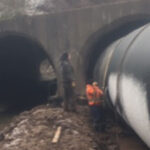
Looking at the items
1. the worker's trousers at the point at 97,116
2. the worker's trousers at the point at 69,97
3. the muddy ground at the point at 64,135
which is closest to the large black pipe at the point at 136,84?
the muddy ground at the point at 64,135

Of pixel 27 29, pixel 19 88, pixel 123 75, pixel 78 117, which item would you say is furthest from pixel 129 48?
pixel 19 88

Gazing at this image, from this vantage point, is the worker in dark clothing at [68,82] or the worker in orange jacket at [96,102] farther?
the worker in dark clothing at [68,82]

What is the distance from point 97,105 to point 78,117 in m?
0.89

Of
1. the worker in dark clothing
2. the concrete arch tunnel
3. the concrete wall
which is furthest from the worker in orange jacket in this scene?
the concrete wall

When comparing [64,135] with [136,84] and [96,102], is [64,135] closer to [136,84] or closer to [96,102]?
[96,102]

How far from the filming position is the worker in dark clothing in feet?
27.3

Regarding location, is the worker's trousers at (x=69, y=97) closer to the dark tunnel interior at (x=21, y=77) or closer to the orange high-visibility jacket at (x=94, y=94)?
the orange high-visibility jacket at (x=94, y=94)

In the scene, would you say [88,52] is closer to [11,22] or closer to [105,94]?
[11,22]

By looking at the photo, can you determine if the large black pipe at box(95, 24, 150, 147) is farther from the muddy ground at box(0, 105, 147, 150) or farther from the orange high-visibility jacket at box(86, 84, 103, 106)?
the orange high-visibility jacket at box(86, 84, 103, 106)

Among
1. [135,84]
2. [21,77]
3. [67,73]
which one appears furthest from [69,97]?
[21,77]

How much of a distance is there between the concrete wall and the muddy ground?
9.53 ft

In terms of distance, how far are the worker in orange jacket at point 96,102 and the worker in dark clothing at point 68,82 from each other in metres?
1.10

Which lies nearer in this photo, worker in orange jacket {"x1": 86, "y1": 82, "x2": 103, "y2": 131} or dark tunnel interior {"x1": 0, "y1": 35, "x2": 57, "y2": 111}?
worker in orange jacket {"x1": 86, "y1": 82, "x2": 103, "y2": 131}

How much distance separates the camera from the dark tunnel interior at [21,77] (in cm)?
1427
